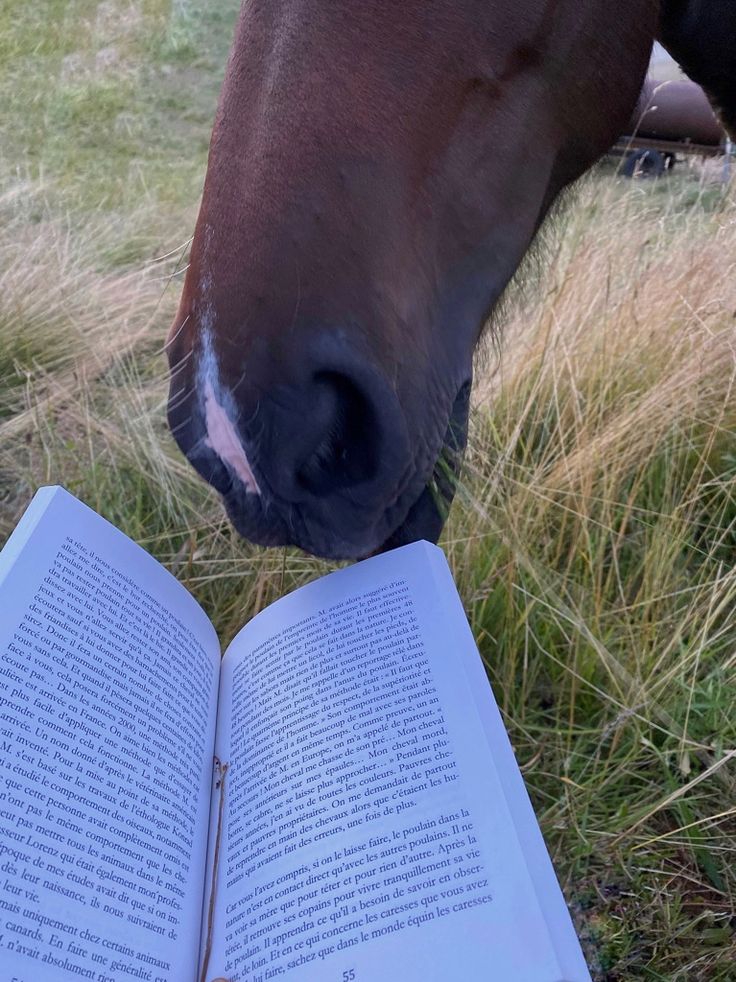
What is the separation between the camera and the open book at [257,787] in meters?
0.68

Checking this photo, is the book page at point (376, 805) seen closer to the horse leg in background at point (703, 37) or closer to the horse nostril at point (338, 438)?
the horse nostril at point (338, 438)

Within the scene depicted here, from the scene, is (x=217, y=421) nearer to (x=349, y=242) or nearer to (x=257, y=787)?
(x=349, y=242)

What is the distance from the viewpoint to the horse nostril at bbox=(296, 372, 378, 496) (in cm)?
74

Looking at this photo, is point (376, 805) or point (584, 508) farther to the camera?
point (584, 508)

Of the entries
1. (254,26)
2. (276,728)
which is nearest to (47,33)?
(254,26)

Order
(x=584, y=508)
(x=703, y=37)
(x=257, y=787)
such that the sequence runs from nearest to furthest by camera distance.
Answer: (x=257, y=787), (x=703, y=37), (x=584, y=508)

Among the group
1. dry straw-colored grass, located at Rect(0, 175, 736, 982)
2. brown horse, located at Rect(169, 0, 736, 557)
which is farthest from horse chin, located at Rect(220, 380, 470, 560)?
dry straw-colored grass, located at Rect(0, 175, 736, 982)

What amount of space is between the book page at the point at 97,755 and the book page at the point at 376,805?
0.05m

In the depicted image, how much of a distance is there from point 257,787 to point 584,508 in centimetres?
83

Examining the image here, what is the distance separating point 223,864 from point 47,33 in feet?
15.9

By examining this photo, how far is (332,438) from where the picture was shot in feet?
2.52

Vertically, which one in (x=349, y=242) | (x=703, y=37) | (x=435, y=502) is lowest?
(x=435, y=502)

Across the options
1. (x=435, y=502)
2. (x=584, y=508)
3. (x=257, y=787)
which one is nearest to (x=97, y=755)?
(x=257, y=787)

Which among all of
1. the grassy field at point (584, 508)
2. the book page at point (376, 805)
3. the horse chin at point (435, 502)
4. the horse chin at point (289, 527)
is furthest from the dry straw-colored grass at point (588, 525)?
the horse chin at point (289, 527)
